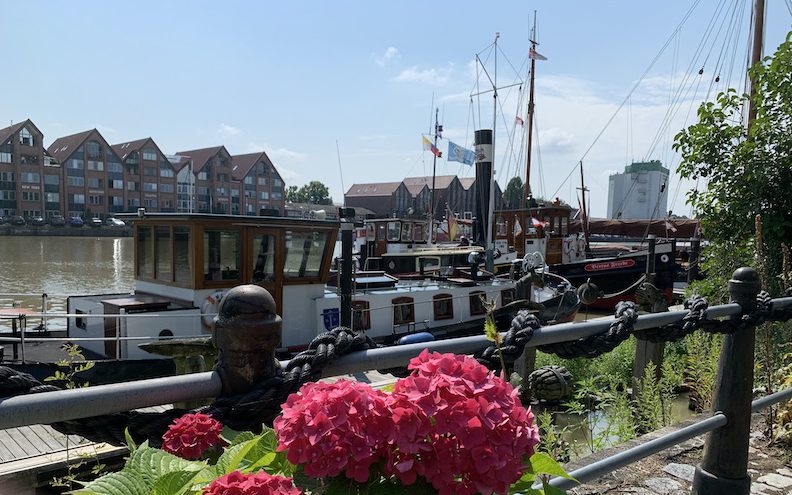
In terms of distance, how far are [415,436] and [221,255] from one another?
27.7 ft

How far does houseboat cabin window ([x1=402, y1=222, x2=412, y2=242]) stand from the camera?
2409 cm

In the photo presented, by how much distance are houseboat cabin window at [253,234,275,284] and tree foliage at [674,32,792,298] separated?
609 cm

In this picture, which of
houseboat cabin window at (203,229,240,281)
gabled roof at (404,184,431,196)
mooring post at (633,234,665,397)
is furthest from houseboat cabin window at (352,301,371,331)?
gabled roof at (404,184,431,196)

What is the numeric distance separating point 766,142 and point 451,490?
7.02 meters

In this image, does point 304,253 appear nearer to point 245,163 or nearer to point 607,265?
point 607,265

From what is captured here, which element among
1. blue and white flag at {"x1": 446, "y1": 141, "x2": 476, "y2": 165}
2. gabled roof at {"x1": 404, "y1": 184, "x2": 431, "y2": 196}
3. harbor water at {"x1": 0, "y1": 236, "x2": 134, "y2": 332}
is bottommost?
harbor water at {"x1": 0, "y1": 236, "x2": 134, "y2": 332}

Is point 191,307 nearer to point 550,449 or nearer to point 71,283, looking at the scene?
point 550,449

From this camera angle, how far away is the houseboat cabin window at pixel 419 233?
24.8 meters

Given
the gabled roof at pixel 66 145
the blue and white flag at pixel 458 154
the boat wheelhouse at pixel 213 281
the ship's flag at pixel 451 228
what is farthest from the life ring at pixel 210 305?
the gabled roof at pixel 66 145

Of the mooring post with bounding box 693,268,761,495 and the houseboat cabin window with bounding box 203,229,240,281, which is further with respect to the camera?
the houseboat cabin window with bounding box 203,229,240,281

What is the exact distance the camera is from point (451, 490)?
3.20 feet

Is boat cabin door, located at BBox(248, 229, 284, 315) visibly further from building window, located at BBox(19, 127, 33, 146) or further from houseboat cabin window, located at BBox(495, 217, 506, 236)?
building window, located at BBox(19, 127, 33, 146)

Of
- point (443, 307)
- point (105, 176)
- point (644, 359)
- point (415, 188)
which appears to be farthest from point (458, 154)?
point (415, 188)

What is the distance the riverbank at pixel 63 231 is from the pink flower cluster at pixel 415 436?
76.1 meters
